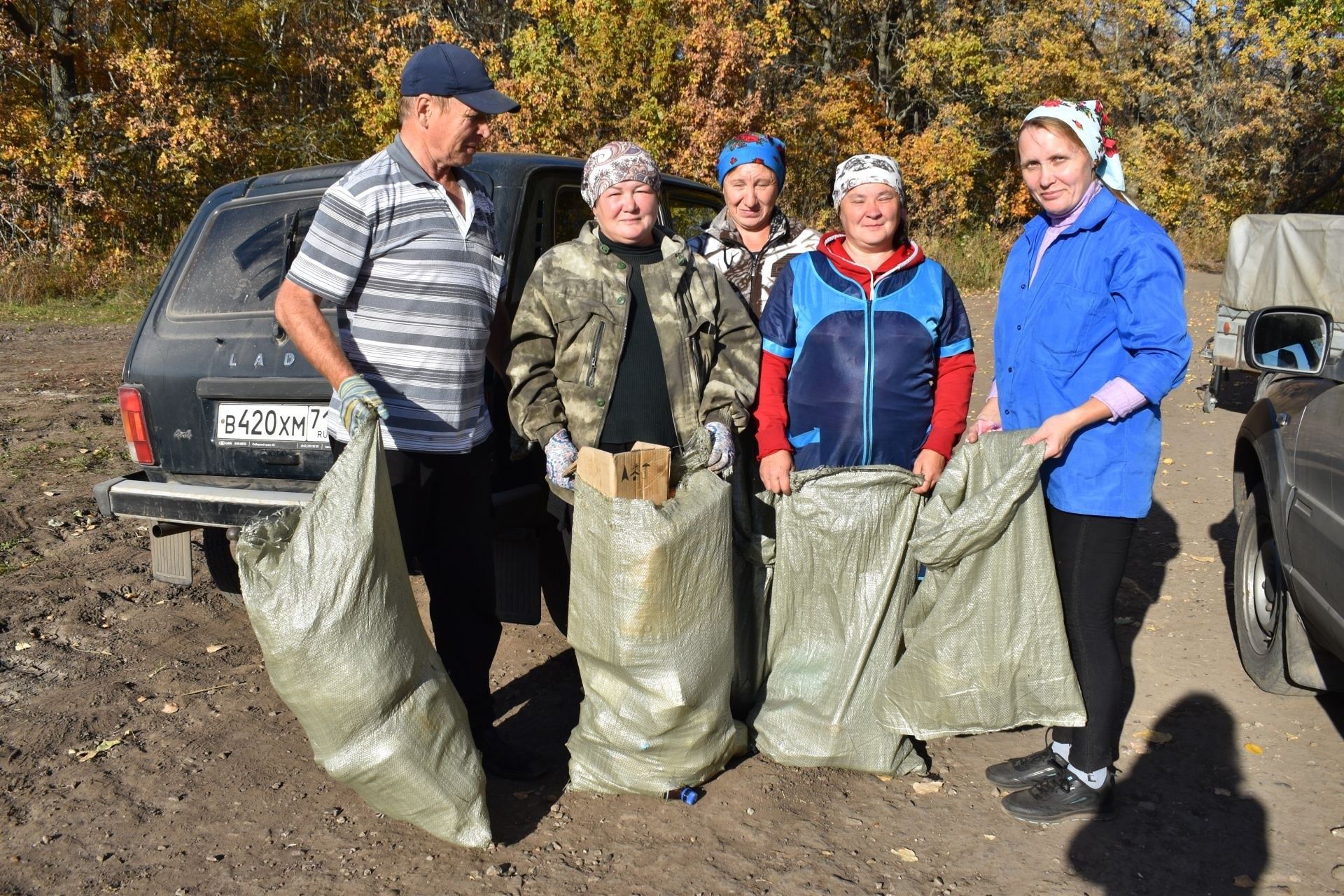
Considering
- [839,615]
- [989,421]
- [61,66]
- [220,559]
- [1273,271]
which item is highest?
[61,66]

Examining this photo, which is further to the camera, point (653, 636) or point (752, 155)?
point (752, 155)

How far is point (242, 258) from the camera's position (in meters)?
3.99

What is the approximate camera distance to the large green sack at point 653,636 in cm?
266

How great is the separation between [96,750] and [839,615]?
7.99 feet

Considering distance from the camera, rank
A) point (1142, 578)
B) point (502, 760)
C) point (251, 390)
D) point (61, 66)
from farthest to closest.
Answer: point (61, 66) → point (1142, 578) → point (251, 390) → point (502, 760)

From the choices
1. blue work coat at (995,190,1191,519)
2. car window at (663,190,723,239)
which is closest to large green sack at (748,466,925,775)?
blue work coat at (995,190,1191,519)

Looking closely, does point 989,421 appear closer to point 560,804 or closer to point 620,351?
point 620,351

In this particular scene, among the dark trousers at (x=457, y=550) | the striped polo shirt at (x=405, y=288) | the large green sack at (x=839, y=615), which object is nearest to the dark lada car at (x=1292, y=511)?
the large green sack at (x=839, y=615)

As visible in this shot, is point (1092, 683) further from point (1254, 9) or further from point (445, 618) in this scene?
point (1254, 9)

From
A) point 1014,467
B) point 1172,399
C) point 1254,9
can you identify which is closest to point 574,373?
point 1014,467

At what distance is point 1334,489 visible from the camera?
3.05 m

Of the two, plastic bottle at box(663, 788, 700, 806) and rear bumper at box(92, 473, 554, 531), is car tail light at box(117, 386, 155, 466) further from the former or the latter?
plastic bottle at box(663, 788, 700, 806)

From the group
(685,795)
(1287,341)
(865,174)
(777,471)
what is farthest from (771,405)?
(1287,341)

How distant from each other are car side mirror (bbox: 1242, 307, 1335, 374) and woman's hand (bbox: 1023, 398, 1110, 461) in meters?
1.16
